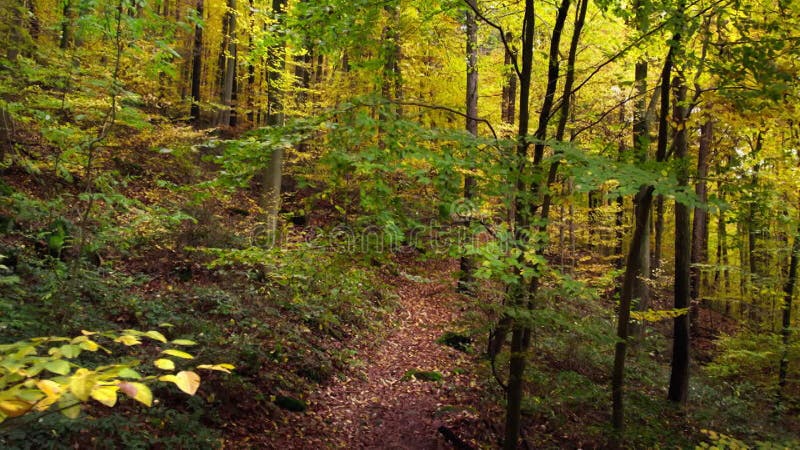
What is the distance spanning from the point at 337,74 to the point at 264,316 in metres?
9.41

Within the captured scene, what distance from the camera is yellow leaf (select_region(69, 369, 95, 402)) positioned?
1212mm

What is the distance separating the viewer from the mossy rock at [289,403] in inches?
251

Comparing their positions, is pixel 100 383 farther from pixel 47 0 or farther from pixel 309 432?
pixel 47 0

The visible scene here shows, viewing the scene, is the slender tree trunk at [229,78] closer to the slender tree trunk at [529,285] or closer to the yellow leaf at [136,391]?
the slender tree trunk at [529,285]

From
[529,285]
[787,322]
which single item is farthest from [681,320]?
[787,322]

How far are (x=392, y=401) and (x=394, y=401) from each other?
3 centimetres

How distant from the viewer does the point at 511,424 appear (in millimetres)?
4633

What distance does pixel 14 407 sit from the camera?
4.15ft

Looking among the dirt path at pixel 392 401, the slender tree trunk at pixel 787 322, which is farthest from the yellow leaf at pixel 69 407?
the slender tree trunk at pixel 787 322

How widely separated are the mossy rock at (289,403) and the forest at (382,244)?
34 millimetres

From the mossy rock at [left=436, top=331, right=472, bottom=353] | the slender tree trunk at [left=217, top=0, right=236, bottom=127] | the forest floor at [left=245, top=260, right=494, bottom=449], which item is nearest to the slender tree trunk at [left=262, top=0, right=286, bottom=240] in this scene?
the forest floor at [left=245, top=260, right=494, bottom=449]

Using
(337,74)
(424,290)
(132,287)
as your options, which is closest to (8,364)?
(132,287)

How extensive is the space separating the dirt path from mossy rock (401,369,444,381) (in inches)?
3.0

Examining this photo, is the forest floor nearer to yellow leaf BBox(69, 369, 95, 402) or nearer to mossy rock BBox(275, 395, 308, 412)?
mossy rock BBox(275, 395, 308, 412)
